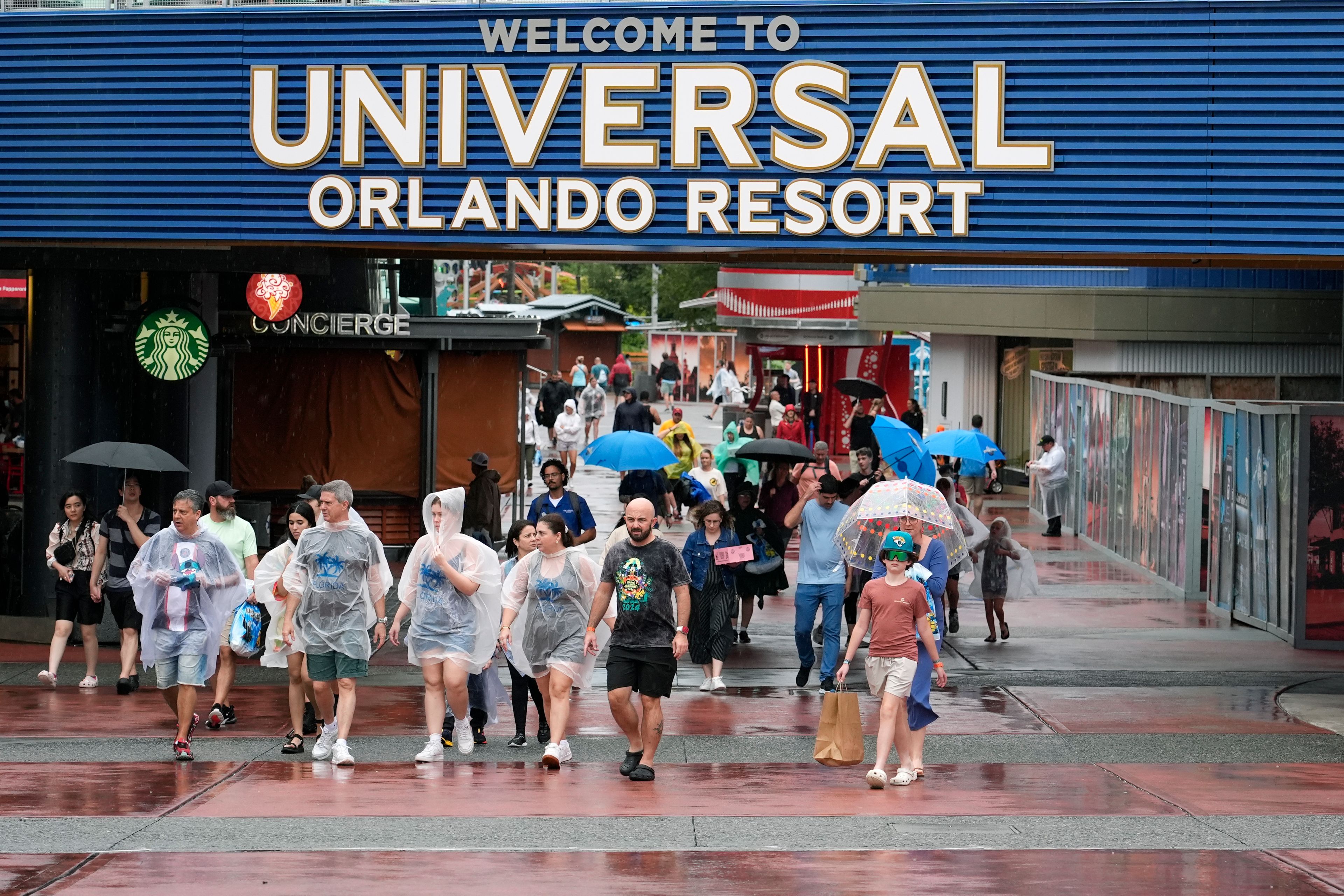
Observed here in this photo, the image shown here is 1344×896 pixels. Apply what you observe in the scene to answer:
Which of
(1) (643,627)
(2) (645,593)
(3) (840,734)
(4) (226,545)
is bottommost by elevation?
(3) (840,734)

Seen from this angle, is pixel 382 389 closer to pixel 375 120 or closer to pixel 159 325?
pixel 159 325

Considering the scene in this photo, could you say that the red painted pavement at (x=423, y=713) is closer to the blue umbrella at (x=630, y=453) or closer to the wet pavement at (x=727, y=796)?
the wet pavement at (x=727, y=796)

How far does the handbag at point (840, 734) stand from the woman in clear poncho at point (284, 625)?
342 cm

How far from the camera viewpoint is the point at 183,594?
37.3 feet

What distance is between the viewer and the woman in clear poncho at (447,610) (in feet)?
36.2

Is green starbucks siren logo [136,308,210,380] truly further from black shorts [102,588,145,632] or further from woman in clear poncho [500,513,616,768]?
woman in clear poncho [500,513,616,768]

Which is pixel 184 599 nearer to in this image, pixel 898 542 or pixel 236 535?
pixel 236 535

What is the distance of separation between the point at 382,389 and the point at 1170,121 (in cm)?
1117

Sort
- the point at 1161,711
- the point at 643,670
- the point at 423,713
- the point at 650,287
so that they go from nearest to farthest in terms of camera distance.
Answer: the point at 643,670
the point at 423,713
the point at 1161,711
the point at 650,287

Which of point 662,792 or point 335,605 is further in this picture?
point 335,605

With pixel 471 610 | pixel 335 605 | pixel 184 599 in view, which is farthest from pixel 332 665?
pixel 184 599

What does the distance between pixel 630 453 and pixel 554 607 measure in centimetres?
539

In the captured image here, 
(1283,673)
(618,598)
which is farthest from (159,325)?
(1283,673)

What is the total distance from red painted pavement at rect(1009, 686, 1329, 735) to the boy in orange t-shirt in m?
2.10
